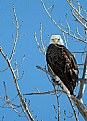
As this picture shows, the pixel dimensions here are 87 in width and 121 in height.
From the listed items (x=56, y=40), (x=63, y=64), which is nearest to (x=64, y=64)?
(x=63, y=64)

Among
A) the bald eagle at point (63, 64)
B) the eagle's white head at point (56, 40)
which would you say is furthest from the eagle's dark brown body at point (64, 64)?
the eagle's white head at point (56, 40)

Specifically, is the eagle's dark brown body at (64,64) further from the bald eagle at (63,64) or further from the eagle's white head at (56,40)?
the eagle's white head at (56,40)

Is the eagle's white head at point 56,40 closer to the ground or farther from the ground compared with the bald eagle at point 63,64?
farther from the ground

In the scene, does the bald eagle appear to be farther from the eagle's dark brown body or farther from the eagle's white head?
the eagle's white head

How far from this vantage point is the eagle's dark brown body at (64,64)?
406 cm

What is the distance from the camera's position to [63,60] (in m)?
4.46

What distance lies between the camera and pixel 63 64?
4375 mm

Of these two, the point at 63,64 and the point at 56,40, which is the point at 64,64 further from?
the point at 56,40

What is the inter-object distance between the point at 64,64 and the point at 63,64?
2cm

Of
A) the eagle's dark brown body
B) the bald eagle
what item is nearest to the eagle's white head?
the bald eagle

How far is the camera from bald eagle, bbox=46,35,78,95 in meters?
4.05

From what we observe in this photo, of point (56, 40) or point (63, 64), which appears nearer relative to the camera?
point (63, 64)

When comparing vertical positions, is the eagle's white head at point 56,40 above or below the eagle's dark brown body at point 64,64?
above

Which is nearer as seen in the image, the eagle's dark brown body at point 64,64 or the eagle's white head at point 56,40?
the eagle's dark brown body at point 64,64
